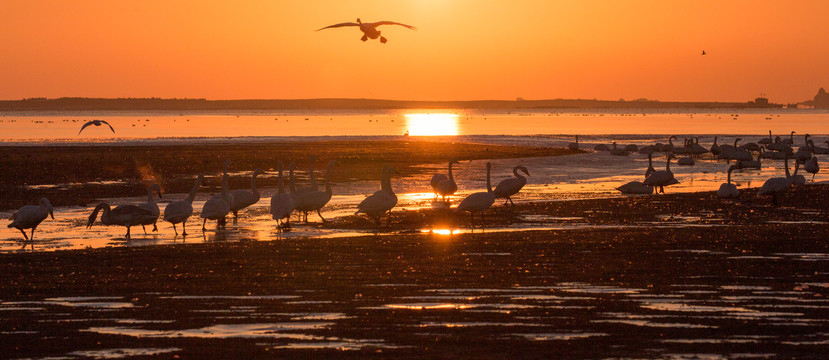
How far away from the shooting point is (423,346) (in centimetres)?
1012

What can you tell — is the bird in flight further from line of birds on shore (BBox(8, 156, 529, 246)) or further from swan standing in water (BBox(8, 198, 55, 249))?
swan standing in water (BBox(8, 198, 55, 249))

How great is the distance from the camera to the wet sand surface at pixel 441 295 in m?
10.2

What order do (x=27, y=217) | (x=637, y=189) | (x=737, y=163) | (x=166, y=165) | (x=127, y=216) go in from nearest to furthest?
(x=27, y=217) → (x=127, y=216) → (x=637, y=189) → (x=737, y=163) → (x=166, y=165)

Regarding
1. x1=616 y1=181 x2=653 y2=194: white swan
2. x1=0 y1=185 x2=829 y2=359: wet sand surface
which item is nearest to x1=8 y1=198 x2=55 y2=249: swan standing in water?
x1=0 y1=185 x2=829 y2=359: wet sand surface

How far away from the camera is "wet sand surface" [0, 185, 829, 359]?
10.2 meters

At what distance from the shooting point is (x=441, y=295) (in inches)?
511

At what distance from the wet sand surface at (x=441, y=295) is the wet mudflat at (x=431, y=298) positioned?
3cm

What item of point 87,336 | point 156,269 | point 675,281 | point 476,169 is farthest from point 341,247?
point 476,169

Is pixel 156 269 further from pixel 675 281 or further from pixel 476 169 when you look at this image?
pixel 476 169

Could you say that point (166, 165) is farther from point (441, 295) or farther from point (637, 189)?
point (441, 295)

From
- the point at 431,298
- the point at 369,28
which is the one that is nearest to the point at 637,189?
the point at 369,28

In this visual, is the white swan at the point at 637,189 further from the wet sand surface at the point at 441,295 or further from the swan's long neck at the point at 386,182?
the swan's long neck at the point at 386,182

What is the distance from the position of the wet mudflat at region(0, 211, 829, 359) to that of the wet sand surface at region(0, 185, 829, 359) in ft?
0.11

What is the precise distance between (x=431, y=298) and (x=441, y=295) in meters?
0.26
